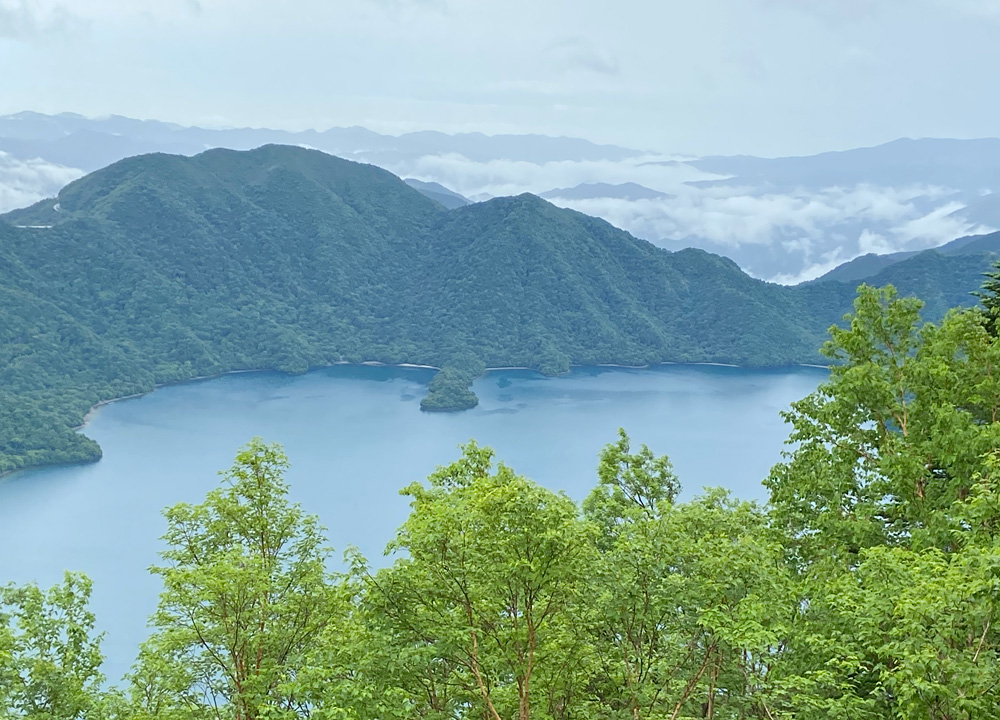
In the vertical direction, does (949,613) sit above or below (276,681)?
above

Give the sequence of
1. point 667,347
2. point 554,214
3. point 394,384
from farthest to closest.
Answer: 1. point 554,214
2. point 667,347
3. point 394,384

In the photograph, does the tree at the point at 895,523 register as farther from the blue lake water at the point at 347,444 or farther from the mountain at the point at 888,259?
the mountain at the point at 888,259

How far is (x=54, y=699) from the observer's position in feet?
28.3

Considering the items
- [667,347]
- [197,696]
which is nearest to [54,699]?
[197,696]

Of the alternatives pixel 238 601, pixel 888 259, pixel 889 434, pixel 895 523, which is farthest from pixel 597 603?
pixel 888 259

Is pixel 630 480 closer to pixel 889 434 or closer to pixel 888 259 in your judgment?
pixel 889 434

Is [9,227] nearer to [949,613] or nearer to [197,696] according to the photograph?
[197,696]

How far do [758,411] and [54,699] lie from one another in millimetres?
79923

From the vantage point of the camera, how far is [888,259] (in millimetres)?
131750

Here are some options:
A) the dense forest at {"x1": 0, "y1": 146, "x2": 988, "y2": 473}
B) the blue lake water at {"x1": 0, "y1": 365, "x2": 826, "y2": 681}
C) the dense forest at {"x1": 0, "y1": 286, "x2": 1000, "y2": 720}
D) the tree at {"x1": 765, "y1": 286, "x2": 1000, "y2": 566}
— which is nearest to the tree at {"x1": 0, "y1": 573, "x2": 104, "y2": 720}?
the dense forest at {"x1": 0, "y1": 286, "x2": 1000, "y2": 720}

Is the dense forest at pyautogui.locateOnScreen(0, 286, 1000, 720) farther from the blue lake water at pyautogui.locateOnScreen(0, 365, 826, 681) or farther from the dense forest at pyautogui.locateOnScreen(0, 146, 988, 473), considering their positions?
the dense forest at pyautogui.locateOnScreen(0, 146, 988, 473)

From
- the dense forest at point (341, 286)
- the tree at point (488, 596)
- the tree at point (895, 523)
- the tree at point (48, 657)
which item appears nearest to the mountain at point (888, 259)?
the dense forest at point (341, 286)

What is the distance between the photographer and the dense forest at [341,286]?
96000 mm

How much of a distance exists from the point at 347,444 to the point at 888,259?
94.0 metres
